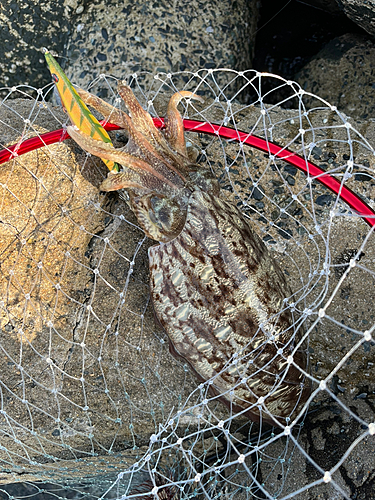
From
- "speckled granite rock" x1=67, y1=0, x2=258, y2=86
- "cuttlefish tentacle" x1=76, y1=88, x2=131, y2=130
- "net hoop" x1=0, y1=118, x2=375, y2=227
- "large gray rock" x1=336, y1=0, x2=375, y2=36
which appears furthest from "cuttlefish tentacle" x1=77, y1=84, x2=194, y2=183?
"large gray rock" x1=336, y1=0, x2=375, y2=36

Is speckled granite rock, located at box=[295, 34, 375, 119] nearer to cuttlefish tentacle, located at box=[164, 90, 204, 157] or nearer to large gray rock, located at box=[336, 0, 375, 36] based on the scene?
large gray rock, located at box=[336, 0, 375, 36]

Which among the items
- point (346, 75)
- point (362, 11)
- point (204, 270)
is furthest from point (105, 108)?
point (346, 75)

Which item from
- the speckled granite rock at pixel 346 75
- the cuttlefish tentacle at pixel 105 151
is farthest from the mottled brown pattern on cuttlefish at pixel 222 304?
the speckled granite rock at pixel 346 75

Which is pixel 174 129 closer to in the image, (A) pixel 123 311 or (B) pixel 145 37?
(A) pixel 123 311

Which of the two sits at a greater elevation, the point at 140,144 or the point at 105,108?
the point at 105,108

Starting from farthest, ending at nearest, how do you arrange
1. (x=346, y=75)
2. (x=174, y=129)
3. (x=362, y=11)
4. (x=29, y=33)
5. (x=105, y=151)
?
(x=346, y=75) < (x=29, y=33) < (x=362, y=11) < (x=174, y=129) < (x=105, y=151)

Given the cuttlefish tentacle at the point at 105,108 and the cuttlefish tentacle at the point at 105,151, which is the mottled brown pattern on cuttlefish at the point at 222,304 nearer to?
the cuttlefish tentacle at the point at 105,151

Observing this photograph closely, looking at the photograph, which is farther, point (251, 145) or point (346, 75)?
point (346, 75)

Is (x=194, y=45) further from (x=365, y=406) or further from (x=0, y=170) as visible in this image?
(x=365, y=406)
